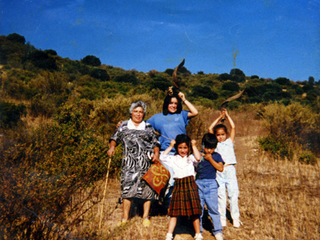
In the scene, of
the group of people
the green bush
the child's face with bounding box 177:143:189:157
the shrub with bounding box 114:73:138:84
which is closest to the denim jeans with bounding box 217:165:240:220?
the group of people

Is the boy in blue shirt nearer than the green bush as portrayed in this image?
No

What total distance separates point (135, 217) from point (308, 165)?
21.8ft

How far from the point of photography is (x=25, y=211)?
258cm

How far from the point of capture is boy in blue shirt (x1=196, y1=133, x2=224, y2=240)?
3837 millimetres

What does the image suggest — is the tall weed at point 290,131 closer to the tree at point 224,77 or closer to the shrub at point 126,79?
the shrub at point 126,79

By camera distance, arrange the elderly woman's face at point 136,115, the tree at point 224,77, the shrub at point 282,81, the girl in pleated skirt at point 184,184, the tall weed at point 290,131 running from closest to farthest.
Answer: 1. the girl in pleated skirt at point 184,184
2. the elderly woman's face at point 136,115
3. the tall weed at point 290,131
4. the shrub at point 282,81
5. the tree at point 224,77

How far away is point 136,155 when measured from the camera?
4.06 metres

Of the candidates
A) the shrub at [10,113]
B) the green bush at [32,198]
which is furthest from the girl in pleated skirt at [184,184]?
the shrub at [10,113]

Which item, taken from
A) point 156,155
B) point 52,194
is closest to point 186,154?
point 156,155

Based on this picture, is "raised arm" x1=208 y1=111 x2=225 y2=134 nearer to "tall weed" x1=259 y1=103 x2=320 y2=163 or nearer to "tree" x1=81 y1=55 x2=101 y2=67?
"tall weed" x1=259 y1=103 x2=320 y2=163

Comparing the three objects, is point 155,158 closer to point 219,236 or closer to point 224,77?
point 219,236

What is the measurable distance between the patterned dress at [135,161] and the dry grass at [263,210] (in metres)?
0.48

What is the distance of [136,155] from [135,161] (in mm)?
94

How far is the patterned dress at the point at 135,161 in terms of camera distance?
3982 mm
